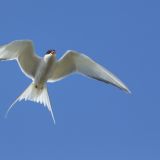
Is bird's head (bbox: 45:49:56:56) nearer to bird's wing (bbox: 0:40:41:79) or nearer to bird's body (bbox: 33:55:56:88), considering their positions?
bird's body (bbox: 33:55:56:88)

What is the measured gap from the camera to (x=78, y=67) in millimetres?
16281

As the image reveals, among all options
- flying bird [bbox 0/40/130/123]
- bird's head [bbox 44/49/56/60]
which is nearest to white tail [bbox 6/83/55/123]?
flying bird [bbox 0/40/130/123]

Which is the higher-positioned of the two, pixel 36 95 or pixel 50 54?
pixel 50 54

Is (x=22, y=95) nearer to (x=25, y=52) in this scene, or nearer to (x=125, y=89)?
(x=25, y=52)

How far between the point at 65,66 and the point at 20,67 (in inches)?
44.4

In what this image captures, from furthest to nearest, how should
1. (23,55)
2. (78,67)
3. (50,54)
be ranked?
(78,67) < (23,55) < (50,54)

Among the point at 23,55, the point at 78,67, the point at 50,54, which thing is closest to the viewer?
the point at 50,54

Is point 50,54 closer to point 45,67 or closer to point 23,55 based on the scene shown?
point 45,67

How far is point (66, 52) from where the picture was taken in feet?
52.4

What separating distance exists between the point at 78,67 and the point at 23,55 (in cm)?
140

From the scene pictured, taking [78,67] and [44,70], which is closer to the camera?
[44,70]

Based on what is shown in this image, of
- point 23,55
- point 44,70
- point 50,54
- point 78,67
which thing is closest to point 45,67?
point 44,70

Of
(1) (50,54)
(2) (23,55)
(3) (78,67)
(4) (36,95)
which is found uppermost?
(3) (78,67)

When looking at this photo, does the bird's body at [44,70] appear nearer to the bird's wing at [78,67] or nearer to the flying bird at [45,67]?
the flying bird at [45,67]
